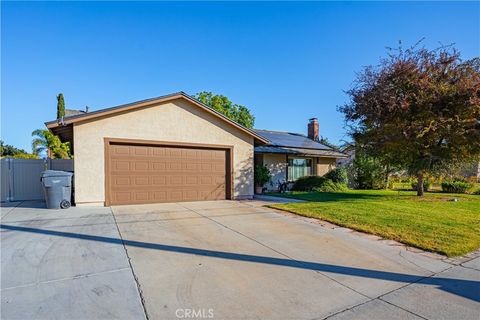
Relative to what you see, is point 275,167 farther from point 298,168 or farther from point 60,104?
point 60,104

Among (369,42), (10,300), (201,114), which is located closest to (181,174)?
(201,114)

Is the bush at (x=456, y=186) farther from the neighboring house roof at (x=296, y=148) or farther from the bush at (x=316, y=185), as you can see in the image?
the bush at (x=316, y=185)

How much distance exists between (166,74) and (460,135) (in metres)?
15.4

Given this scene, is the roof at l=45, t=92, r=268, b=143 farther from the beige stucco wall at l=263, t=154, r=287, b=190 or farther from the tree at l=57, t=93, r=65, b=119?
the tree at l=57, t=93, r=65, b=119

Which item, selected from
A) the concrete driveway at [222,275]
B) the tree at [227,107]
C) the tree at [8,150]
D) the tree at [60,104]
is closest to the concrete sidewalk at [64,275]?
the concrete driveway at [222,275]

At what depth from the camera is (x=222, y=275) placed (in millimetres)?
3760

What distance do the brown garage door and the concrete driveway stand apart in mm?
3284

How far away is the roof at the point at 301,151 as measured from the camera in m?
15.7

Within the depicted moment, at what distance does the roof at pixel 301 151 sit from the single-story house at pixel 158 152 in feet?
9.04

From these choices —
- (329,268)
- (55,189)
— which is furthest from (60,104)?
(329,268)

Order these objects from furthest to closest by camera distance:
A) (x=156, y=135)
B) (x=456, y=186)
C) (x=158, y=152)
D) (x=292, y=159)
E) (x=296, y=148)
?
(x=296, y=148) < (x=292, y=159) < (x=456, y=186) < (x=158, y=152) < (x=156, y=135)

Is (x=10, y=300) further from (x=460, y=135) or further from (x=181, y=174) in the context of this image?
(x=460, y=135)

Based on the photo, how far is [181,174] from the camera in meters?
10.8

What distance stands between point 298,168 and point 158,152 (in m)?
10.5
